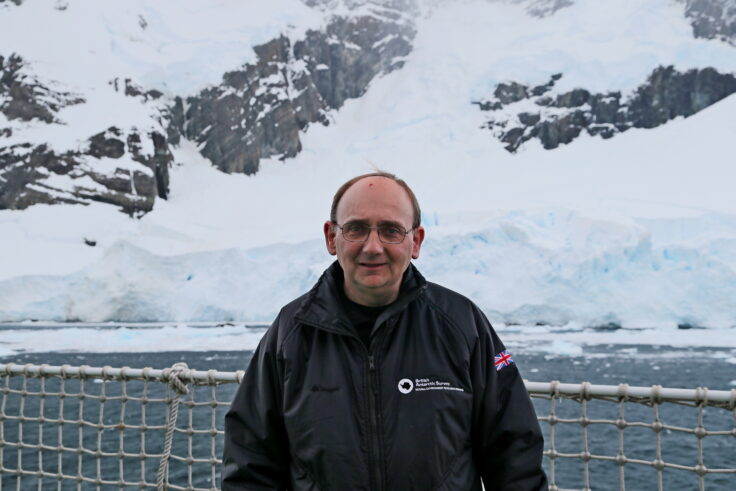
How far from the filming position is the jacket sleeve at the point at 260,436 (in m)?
1.86

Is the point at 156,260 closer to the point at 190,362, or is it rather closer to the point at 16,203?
the point at 190,362

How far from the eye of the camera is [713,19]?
73.4 meters

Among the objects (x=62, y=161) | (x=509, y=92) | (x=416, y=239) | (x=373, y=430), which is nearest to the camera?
(x=373, y=430)

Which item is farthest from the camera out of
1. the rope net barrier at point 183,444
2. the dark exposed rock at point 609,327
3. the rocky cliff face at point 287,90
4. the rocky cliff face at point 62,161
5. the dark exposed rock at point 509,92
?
A: the rocky cliff face at point 287,90

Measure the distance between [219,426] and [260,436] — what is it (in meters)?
11.7

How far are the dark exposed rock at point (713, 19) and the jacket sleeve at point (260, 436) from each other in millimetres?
83134

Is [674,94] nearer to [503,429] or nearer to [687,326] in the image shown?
[687,326]

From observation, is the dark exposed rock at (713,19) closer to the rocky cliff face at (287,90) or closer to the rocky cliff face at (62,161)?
the rocky cliff face at (287,90)

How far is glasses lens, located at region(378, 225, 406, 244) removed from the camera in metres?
1.86

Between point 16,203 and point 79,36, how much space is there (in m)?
23.8

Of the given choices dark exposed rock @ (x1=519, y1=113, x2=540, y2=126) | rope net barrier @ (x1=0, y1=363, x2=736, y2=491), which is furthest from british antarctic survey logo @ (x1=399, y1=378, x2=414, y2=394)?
dark exposed rock @ (x1=519, y1=113, x2=540, y2=126)

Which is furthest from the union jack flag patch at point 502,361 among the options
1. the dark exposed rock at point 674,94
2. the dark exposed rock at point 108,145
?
the dark exposed rock at point 674,94

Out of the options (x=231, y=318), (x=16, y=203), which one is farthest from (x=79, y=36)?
(x=231, y=318)

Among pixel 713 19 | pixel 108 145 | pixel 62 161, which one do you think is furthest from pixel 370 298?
pixel 713 19
